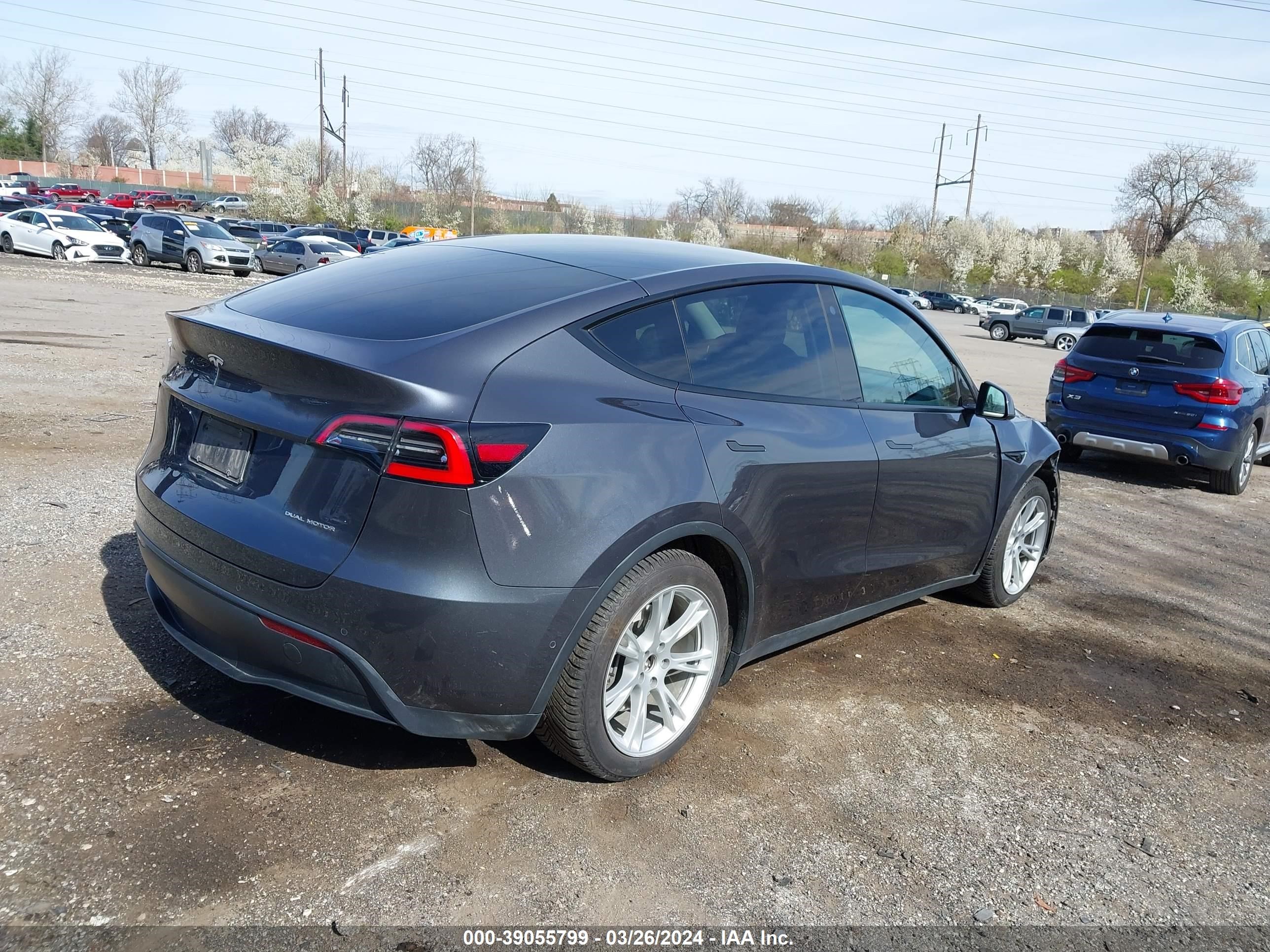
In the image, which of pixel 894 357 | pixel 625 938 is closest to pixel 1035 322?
pixel 894 357

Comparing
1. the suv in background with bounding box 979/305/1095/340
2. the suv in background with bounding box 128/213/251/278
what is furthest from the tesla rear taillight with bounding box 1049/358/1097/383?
the suv in background with bounding box 979/305/1095/340

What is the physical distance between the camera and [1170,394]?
927cm

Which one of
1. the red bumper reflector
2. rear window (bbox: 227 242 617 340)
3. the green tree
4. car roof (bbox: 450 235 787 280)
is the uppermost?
the green tree

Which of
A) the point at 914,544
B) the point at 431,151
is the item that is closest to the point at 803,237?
the point at 431,151

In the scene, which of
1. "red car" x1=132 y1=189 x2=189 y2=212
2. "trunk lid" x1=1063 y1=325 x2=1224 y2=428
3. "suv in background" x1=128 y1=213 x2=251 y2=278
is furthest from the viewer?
"red car" x1=132 y1=189 x2=189 y2=212

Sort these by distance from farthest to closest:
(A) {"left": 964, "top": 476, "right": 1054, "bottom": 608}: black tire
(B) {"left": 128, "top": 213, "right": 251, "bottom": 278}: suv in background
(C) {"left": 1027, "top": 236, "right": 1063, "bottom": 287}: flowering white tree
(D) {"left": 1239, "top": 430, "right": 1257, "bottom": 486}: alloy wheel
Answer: (C) {"left": 1027, "top": 236, "right": 1063, "bottom": 287}: flowering white tree
(B) {"left": 128, "top": 213, "right": 251, "bottom": 278}: suv in background
(D) {"left": 1239, "top": 430, "right": 1257, "bottom": 486}: alloy wheel
(A) {"left": 964, "top": 476, "right": 1054, "bottom": 608}: black tire

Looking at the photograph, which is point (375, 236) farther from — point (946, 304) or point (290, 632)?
point (290, 632)

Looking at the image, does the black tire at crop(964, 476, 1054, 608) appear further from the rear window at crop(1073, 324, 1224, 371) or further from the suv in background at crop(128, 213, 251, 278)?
the suv in background at crop(128, 213, 251, 278)

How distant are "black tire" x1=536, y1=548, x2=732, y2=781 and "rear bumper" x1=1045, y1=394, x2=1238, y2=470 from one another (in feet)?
24.1

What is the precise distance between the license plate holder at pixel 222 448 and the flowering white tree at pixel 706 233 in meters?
62.4

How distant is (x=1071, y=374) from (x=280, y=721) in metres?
8.72

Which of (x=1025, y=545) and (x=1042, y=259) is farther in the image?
(x=1042, y=259)

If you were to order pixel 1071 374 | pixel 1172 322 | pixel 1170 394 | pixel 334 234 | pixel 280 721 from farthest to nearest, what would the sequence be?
pixel 334 234
pixel 1071 374
pixel 1172 322
pixel 1170 394
pixel 280 721

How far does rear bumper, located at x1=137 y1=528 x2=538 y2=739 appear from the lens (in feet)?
9.17
